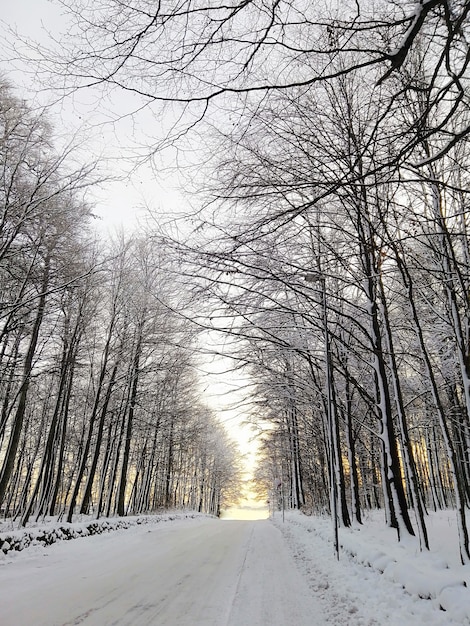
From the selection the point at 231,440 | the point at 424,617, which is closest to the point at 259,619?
the point at 424,617

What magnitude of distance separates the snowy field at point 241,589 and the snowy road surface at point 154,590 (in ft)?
0.04

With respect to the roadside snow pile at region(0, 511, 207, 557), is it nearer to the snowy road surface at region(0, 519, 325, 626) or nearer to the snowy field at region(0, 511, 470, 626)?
the snowy field at region(0, 511, 470, 626)

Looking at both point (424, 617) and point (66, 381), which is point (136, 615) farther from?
point (66, 381)

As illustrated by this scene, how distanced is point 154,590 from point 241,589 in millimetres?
1106

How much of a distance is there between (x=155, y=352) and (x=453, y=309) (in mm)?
16434

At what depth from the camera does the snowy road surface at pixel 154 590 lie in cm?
359

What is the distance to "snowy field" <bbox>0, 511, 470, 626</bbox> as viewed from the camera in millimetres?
3281

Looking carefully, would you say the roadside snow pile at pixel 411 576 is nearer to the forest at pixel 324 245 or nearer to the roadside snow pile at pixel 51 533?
the forest at pixel 324 245

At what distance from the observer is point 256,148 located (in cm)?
480

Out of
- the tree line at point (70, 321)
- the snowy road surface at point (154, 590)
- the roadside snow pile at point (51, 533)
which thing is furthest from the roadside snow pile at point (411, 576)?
the roadside snow pile at point (51, 533)

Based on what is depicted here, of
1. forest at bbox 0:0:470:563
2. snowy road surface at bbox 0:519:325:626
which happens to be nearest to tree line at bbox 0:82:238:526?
forest at bbox 0:0:470:563

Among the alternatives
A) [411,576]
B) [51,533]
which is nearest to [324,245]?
[411,576]

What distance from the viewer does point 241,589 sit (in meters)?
4.79

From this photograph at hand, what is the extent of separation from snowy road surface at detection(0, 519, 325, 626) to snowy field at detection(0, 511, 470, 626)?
12mm
